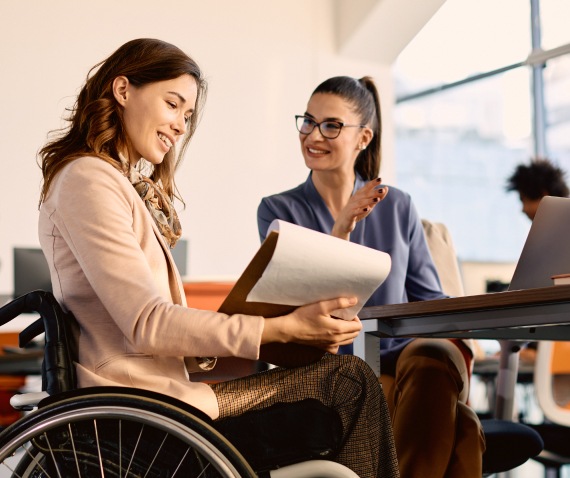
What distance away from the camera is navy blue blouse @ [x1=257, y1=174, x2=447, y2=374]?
7.34 ft

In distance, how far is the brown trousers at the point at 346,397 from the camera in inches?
52.6

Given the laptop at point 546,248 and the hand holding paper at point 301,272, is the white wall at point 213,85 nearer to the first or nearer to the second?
the laptop at point 546,248

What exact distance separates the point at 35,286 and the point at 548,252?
3354mm

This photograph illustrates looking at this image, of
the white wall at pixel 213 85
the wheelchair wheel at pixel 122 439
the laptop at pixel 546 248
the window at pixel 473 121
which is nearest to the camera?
the wheelchair wheel at pixel 122 439

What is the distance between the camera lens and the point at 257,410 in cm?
129

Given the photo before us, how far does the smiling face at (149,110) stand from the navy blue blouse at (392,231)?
831 millimetres

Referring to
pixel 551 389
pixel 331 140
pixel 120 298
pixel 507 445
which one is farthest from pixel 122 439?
pixel 551 389

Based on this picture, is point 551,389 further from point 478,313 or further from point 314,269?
point 314,269

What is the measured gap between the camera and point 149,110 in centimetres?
145

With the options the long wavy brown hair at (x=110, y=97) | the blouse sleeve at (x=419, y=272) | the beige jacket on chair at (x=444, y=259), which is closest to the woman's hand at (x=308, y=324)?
the long wavy brown hair at (x=110, y=97)

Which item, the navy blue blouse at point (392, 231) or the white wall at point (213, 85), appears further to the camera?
the white wall at point (213, 85)

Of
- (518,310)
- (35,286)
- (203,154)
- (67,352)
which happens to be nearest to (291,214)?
(518,310)

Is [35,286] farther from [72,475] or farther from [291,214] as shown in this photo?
[72,475]

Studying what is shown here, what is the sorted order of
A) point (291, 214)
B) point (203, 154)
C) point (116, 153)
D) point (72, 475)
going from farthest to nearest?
point (203, 154), point (291, 214), point (116, 153), point (72, 475)
